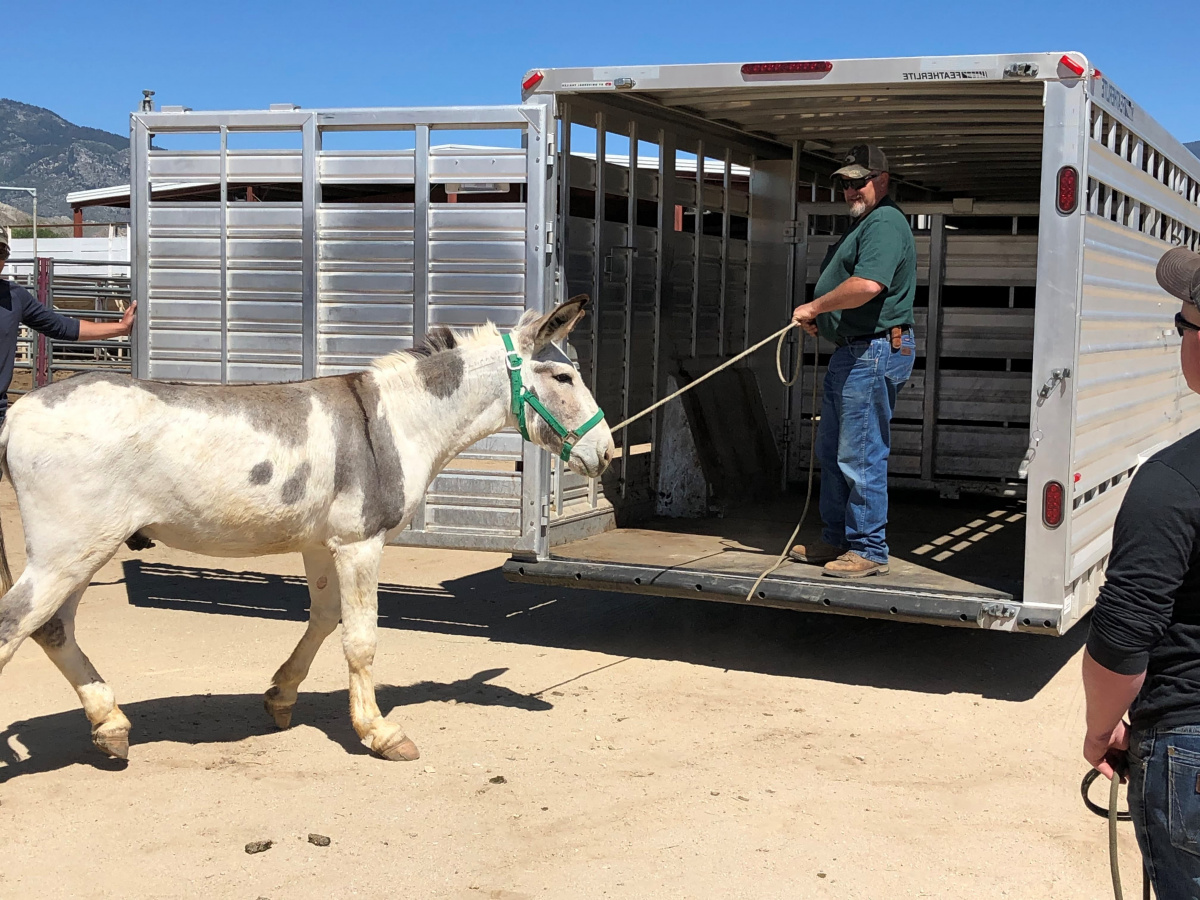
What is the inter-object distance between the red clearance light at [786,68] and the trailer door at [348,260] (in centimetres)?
107

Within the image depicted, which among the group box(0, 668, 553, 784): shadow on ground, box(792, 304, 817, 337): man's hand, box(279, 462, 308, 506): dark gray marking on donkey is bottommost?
box(0, 668, 553, 784): shadow on ground

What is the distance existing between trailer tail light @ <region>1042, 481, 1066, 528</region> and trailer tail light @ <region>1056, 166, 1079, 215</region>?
124cm

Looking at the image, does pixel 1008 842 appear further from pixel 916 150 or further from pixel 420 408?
pixel 916 150

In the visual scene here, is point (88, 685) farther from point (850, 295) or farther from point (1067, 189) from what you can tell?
point (1067, 189)

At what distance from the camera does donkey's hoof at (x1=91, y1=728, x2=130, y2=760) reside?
16.1 feet

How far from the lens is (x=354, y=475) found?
5152 millimetres

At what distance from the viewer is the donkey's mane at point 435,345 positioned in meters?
5.51

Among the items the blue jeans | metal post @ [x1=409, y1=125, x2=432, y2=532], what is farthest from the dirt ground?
metal post @ [x1=409, y1=125, x2=432, y2=532]

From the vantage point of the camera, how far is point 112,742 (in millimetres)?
4926

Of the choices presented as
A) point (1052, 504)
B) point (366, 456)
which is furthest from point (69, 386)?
point (1052, 504)

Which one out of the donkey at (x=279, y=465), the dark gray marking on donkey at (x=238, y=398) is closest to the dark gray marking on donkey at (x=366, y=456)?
the donkey at (x=279, y=465)

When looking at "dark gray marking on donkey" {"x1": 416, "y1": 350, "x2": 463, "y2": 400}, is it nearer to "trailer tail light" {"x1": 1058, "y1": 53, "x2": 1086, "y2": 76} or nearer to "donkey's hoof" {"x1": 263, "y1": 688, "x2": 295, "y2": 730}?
"donkey's hoof" {"x1": 263, "y1": 688, "x2": 295, "y2": 730}

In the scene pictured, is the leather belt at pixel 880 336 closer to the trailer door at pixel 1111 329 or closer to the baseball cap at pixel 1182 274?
the trailer door at pixel 1111 329

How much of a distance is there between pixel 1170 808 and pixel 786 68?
4779 millimetres
